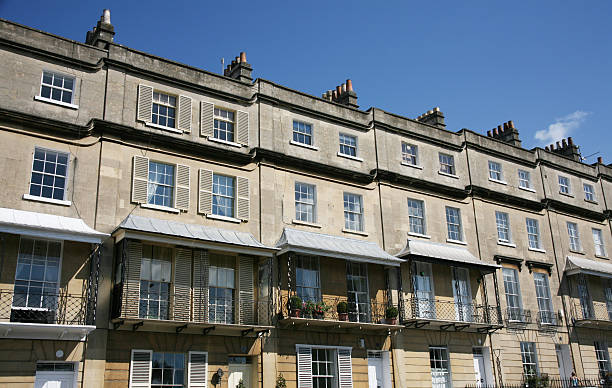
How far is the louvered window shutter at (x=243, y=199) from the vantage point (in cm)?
2255

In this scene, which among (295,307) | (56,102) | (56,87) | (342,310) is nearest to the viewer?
(56,102)

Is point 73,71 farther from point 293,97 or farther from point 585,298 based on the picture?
point 585,298

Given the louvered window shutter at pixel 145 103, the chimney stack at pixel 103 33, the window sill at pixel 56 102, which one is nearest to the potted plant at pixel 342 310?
the louvered window shutter at pixel 145 103

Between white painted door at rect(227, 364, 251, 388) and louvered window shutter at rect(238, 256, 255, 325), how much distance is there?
4.97 feet

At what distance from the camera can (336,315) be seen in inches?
906

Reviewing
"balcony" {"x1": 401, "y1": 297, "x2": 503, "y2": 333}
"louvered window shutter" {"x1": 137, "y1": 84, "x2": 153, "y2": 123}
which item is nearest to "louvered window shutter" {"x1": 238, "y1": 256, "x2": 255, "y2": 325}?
"louvered window shutter" {"x1": 137, "y1": 84, "x2": 153, "y2": 123}

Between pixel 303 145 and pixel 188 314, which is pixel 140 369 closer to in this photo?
pixel 188 314

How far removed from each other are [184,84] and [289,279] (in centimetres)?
800

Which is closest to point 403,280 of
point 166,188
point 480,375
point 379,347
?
point 379,347

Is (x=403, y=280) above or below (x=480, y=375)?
above

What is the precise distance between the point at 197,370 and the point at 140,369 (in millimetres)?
1842

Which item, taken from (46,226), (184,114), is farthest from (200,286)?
(184,114)

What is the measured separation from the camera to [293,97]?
84.1 feet

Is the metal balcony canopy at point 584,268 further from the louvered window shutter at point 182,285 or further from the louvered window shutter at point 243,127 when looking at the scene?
the louvered window shutter at point 182,285
